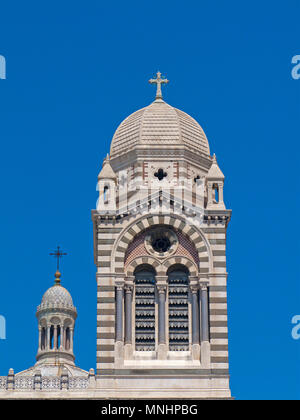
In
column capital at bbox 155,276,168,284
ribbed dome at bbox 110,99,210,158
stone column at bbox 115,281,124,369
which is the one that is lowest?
stone column at bbox 115,281,124,369

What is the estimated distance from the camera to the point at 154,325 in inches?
2105

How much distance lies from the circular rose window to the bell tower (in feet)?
0.13

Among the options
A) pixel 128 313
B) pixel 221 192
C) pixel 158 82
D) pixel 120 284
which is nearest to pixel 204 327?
pixel 128 313

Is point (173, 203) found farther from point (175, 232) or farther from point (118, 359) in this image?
point (118, 359)

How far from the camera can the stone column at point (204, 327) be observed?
172 ft

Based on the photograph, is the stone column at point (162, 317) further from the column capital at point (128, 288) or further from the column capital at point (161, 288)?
the column capital at point (128, 288)

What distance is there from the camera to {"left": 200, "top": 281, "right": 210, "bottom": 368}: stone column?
52469 millimetres

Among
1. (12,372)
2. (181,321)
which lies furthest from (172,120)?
(12,372)

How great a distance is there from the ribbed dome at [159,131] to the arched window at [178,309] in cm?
590

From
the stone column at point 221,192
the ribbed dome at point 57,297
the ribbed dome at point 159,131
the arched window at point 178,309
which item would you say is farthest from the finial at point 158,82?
the ribbed dome at point 57,297

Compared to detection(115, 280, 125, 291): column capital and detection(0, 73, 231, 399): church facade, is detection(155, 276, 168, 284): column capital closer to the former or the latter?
detection(0, 73, 231, 399): church facade

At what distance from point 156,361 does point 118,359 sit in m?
1.49

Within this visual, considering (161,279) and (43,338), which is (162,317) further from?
(43,338)

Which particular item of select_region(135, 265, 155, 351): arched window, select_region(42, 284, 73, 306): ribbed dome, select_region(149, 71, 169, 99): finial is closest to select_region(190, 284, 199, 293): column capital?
select_region(135, 265, 155, 351): arched window
